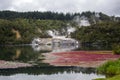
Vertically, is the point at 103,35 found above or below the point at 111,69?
below

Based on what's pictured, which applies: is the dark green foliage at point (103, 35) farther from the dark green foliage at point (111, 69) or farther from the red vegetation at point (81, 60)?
the dark green foliage at point (111, 69)

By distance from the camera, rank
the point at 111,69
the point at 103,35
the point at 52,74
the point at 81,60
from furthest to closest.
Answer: the point at 103,35 → the point at 81,60 → the point at 52,74 → the point at 111,69

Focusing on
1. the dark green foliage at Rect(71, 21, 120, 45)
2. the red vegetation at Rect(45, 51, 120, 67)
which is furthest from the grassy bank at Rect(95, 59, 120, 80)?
the dark green foliage at Rect(71, 21, 120, 45)

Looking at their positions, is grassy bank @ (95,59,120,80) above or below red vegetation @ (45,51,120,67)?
above

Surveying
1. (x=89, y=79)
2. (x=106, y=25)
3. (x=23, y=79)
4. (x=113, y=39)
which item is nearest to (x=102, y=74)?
(x=89, y=79)

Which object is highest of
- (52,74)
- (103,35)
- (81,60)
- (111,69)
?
(111,69)

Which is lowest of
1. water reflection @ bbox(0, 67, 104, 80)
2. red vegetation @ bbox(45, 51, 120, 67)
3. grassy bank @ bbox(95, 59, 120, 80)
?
red vegetation @ bbox(45, 51, 120, 67)

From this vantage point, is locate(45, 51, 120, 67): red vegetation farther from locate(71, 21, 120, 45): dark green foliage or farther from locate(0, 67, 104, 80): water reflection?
locate(71, 21, 120, 45): dark green foliage

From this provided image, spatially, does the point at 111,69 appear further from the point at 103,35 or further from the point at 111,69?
the point at 103,35

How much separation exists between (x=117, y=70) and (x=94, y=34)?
476ft

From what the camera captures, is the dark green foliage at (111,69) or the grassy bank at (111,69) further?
the dark green foliage at (111,69)

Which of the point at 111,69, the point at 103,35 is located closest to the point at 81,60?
the point at 111,69

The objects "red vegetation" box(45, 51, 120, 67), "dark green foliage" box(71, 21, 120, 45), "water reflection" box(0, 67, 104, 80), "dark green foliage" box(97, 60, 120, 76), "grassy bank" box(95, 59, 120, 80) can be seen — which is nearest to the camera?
"grassy bank" box(95, 59, 120, 80)

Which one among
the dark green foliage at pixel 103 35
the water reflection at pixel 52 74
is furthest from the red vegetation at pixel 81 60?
the dark green foliage at pixel 103 35
